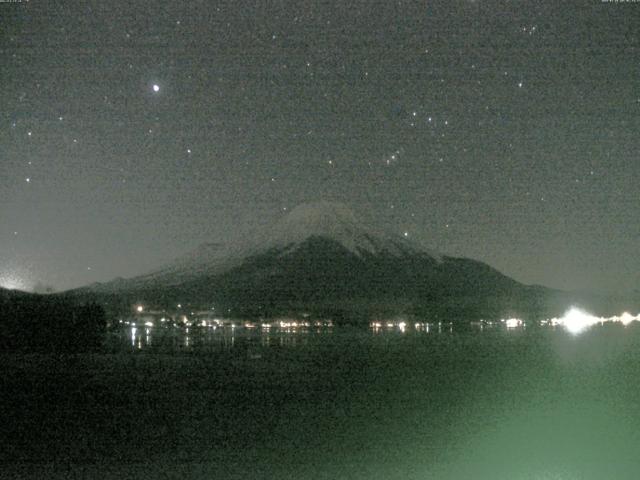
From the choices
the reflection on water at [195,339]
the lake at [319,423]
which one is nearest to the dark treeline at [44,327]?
the reflection on water at [195,339]

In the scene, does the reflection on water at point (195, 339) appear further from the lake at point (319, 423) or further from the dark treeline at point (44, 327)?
the lake at point (319, 423)

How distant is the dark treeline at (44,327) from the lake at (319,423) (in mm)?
11244

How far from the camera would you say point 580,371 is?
29.7m

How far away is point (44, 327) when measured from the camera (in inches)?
1624

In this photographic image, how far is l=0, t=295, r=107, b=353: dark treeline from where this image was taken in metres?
40.4

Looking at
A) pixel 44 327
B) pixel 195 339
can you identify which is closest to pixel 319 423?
pixel 44 327

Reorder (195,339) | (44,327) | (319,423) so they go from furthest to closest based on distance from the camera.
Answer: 1. (195,339)
2. (44,327)
3. (319,423)

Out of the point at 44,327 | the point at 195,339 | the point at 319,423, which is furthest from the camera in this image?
the point at 195,339

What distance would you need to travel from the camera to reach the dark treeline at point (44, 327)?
Result: 133ft

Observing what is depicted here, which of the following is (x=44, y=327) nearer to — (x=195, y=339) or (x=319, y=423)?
(x=195, y=339)

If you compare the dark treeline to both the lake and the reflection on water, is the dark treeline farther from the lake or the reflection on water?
the lake

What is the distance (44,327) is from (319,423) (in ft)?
92.9

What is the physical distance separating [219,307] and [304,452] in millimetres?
153978

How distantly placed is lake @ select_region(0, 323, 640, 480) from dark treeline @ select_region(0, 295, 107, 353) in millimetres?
11244
